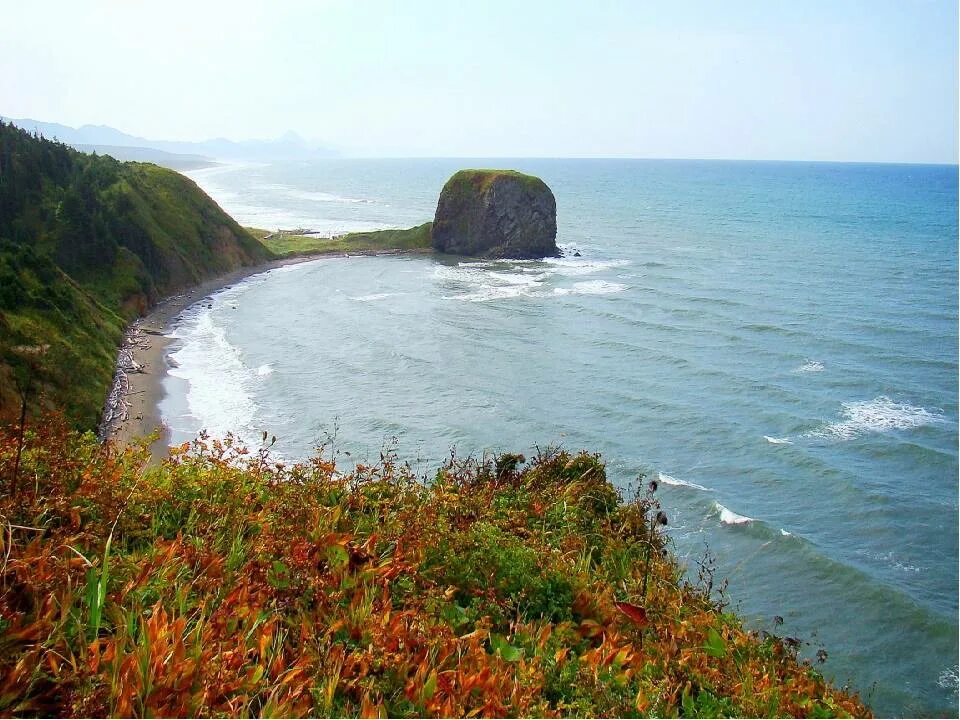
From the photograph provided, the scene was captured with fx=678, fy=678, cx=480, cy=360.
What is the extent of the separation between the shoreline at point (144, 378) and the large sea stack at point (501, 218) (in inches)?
1253

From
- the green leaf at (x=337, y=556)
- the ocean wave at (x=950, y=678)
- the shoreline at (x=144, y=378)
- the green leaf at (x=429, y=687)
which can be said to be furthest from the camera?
the shoreline at (x=144, y=378)

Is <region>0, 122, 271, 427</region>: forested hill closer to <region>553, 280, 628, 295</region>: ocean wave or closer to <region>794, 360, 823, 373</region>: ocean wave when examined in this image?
<region>794, 360, 823, 373</region>: ocean wave

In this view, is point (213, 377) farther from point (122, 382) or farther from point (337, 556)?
point (337, 556)

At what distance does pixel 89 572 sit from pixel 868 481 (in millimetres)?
23543

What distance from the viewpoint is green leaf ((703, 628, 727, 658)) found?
7.72 m

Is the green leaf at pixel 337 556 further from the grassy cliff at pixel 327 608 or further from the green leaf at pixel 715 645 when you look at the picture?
the green leaf at pixel 715 645

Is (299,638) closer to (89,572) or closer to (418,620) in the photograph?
(418,620)

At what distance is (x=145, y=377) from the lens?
33.1 metres

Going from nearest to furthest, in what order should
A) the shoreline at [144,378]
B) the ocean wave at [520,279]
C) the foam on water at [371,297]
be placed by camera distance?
the shoreline at [144,378], the foam on water at [371,297], the ocean wave at [520,279]

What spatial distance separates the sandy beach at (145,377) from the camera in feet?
85.5

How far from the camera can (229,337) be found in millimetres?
42219

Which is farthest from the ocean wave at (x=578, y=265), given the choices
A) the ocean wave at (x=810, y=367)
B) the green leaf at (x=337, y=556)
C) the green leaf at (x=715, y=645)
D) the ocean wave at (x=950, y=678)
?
the green leaf at (x=337, y=556)

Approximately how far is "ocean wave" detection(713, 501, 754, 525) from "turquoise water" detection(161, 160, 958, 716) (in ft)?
0.22

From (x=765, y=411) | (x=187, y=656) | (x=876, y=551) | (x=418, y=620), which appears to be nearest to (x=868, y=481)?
(x=876, y=551)
